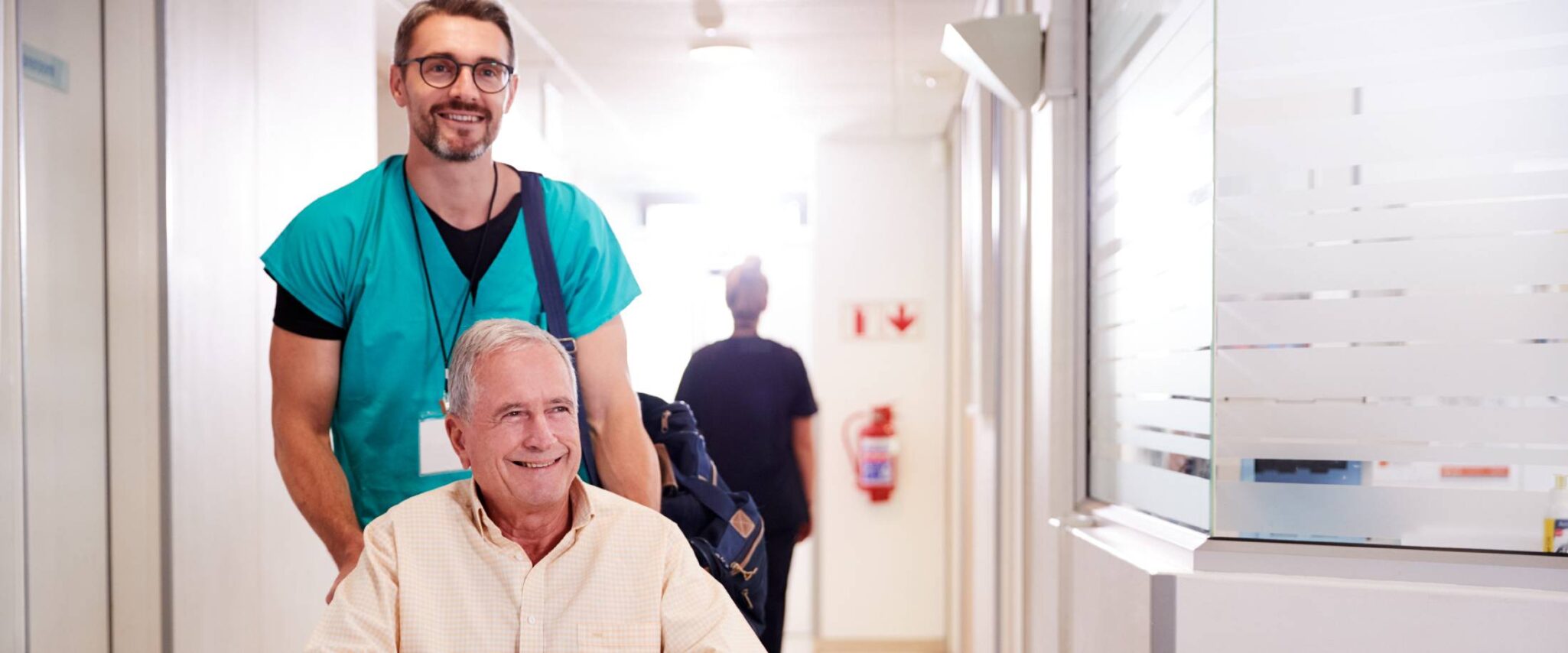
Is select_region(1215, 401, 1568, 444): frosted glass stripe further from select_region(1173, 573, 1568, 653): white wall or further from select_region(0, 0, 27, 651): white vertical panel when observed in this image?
select_region(0, 0, 27, 651): white vertical panel

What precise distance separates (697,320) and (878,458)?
2690 millimetres

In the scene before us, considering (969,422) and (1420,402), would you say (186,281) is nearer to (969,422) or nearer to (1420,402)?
(1420,402)

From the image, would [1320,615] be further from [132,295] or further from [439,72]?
[132,295]

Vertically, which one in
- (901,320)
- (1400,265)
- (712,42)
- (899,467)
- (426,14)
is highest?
(712,42)

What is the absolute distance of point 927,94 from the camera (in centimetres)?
414

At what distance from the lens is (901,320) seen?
5410 mm

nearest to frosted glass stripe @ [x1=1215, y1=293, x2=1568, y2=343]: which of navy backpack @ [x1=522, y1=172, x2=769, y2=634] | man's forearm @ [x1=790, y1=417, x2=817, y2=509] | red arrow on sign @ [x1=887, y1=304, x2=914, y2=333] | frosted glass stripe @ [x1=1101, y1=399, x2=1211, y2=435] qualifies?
frosted glass stripe @ [x1=1101, y1=399, x2=1211, y2=435]

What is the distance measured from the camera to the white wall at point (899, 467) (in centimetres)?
530

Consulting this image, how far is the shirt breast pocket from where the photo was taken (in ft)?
6.04

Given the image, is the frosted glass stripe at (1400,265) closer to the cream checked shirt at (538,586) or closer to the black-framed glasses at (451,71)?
the cream checked shirt at (538,586)

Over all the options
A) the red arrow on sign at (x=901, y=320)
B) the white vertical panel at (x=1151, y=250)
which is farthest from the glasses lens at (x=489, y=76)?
the red arrow on sign at (x=901, y=320)

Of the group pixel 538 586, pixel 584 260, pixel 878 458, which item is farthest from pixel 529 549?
pixel 878 458

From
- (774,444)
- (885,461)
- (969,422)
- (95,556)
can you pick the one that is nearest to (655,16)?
(774,444)

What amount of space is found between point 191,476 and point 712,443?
3.88ft
